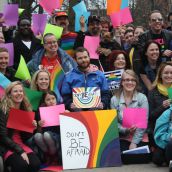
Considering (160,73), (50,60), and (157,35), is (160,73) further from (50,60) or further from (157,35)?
(50,60)

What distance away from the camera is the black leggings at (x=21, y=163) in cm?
497

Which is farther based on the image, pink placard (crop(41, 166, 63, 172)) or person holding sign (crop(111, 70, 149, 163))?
person holding sign (crop(111, 70, 149, 163))

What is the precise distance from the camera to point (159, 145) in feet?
18.0

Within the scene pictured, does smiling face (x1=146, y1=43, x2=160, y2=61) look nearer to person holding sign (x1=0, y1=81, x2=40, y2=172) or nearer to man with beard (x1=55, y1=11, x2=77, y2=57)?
man with beard (x1=55, y1=11, x2=77, y2=57)

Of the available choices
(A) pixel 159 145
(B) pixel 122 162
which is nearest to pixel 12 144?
(B) pixel 122 162

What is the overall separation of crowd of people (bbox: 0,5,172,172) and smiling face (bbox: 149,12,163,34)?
0.05ft

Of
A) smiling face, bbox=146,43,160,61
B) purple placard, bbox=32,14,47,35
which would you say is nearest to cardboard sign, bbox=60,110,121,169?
smiling face, bbox=146,43,160,61

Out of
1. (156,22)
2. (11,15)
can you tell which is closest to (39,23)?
(11,15)

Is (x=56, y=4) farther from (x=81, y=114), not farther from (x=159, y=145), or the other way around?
(x=159, y=145)

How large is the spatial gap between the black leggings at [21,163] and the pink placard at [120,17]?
356 cm

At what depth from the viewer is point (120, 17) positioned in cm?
794

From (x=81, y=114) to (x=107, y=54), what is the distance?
172 centimetres

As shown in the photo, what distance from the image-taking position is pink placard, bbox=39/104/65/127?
5.63m

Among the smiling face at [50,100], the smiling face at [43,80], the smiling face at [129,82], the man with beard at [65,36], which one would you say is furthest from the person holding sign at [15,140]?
the man with beard at [65,36]
